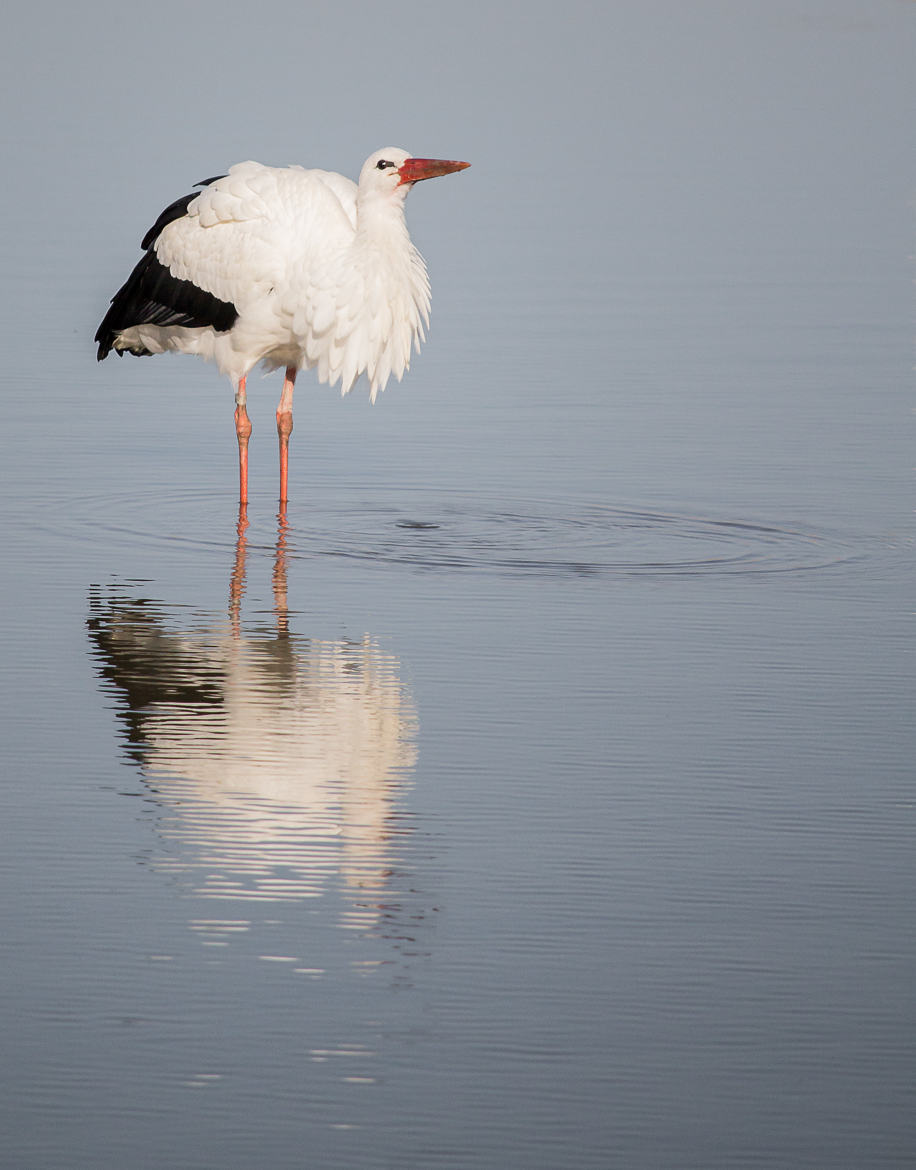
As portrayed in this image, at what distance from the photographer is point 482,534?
11.1 metres

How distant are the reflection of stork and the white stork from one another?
9.03 ft

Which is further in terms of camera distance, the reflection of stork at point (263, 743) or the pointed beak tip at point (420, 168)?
the pointed beak tip at point (420, 168)

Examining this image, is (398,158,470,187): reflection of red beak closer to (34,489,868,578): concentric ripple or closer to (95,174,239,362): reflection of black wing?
(95,174,239,362): reflection of black wing

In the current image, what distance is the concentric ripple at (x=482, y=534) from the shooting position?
10.6 metres

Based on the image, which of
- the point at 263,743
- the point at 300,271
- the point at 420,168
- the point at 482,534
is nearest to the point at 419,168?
the point at 420,168

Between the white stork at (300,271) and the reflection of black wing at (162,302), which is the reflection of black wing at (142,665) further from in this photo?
the reflection of black wing at (162,302)

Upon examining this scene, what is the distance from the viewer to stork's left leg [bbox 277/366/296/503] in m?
12.0

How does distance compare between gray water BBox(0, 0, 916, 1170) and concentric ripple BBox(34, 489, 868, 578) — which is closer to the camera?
gray water BBox(0, 0, 916, 1170)

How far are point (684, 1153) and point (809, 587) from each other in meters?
5.38

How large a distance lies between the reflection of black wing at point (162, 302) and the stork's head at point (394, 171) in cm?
95

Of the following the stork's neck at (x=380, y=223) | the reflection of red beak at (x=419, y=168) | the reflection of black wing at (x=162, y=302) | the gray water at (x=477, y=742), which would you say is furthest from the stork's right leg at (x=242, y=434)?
the reflection of red beak at (x=419, y=168)

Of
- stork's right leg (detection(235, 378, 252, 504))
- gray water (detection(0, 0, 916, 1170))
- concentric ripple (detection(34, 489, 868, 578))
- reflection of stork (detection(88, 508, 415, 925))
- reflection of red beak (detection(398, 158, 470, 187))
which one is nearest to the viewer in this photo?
gray water (detection(0, 0, 916, 1170))

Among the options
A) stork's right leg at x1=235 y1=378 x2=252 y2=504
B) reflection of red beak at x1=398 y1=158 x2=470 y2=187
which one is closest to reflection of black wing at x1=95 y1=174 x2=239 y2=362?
stork's right leg at x1=235 y1=378 x2=252 y2=504

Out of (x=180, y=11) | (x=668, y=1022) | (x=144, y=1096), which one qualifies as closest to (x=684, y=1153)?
(x=668, y=1022)
